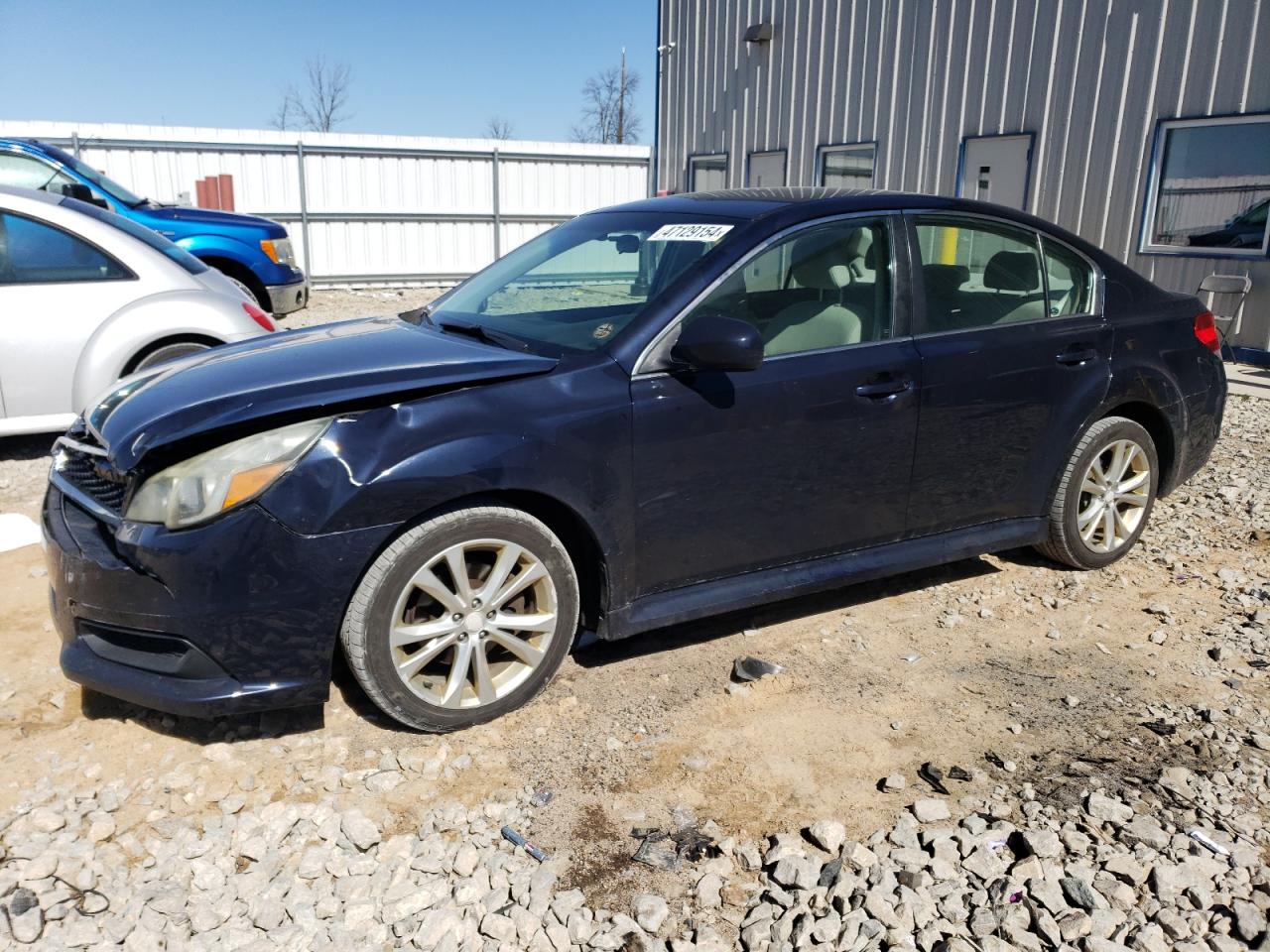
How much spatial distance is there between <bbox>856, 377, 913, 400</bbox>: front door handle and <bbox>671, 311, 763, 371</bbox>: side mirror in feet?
1.87

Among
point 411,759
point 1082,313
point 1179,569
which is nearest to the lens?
point 411,759

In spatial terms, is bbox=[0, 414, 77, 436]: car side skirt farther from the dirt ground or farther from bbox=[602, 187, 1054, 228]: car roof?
bbox=[602, 187, 1054, 228]: car roof

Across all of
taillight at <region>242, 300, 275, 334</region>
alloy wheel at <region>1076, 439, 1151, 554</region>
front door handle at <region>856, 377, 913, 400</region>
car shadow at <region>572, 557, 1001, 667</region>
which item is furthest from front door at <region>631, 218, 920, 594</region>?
taillight at <region>242, 300, 275, 334</region>

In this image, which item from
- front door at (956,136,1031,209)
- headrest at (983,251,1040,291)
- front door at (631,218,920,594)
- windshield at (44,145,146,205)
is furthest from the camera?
front door at (956,136,1031,209)

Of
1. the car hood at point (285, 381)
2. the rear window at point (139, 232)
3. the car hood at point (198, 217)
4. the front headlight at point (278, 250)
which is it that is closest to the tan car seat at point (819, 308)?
the car hood at point (285, 381)

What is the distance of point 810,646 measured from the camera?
406 centimetres

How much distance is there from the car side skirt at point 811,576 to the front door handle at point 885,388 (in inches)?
24.1

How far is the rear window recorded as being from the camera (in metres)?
6.42

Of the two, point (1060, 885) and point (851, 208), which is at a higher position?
point (851, 208)

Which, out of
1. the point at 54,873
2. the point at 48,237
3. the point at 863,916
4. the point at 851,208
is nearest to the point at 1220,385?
the point at 851,208

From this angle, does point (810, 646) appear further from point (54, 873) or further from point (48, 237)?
point (48, 237)

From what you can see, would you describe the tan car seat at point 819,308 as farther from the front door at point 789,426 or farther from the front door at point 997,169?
the front door at point 997,169

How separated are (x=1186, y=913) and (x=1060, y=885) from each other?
0.29 metres

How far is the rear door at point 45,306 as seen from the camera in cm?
606
